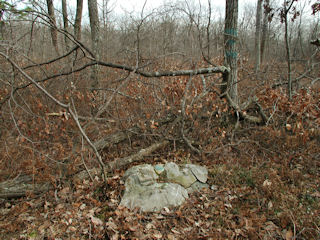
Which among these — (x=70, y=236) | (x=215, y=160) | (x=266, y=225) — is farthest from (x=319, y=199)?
(x=70, y=236)

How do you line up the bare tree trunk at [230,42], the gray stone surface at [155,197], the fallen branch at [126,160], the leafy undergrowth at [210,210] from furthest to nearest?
A: the bare tree trunk at [230,42] < the fallen branch at [126,160] < the gray stone surface at [155,197] < the leafy undergrowth at [210,210]

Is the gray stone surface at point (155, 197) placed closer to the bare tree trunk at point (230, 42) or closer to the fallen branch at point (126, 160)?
the fallen branch at point (126, 160)

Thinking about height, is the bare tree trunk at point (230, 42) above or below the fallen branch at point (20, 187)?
above

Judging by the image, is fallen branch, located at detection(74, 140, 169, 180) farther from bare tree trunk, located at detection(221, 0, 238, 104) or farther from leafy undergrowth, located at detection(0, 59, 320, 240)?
bare tree trunk, located at detection(221, 0, 238, 104)

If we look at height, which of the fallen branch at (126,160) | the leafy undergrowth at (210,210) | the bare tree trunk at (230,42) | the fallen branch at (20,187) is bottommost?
the leafy undergrowth at (210,210)

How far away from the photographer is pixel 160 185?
291 cm

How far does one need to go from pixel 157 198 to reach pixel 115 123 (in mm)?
2142

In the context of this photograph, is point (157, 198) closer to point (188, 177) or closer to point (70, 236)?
point (188, 177)

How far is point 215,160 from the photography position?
361cm

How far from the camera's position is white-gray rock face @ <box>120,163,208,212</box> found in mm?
2729

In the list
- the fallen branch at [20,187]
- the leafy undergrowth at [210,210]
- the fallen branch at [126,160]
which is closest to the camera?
the leafy undergrowth at [210,210]

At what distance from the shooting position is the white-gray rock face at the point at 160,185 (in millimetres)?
2729

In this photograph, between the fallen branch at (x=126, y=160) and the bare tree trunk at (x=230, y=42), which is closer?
the fallen branch at (x=126, y=160)

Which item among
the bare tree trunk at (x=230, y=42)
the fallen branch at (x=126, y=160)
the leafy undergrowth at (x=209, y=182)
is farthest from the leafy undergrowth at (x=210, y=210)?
the bare tree trunk at (x=230, y=42)
